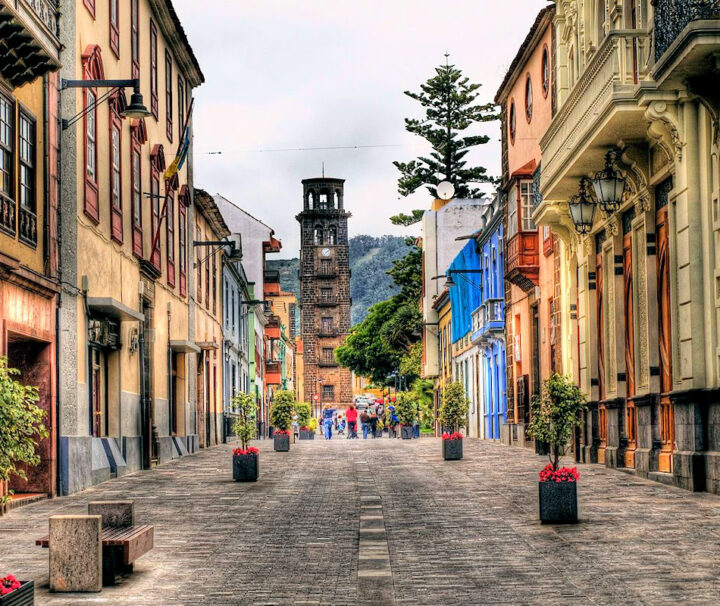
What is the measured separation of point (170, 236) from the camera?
3250cm

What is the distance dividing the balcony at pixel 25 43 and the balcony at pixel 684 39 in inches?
320

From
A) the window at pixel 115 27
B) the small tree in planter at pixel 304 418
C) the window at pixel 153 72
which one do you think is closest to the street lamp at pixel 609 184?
the window at pixel 115 27

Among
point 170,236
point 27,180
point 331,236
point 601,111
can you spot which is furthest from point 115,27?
point 331,236

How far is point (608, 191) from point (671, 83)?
3620mm

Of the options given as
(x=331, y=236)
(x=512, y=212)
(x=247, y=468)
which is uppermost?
(x=331, y=236)

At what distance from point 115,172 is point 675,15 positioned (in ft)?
40.3

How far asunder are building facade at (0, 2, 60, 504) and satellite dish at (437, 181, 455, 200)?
46.2 metres

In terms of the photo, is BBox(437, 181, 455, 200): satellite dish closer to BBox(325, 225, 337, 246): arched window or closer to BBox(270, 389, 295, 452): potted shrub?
BBox(270, 389, 295, 452): potted shrub

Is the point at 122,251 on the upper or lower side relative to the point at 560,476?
upper

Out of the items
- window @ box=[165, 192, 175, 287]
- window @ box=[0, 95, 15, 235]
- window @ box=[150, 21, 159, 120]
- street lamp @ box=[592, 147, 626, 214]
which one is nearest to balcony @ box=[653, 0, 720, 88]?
street lamp @ box=[592, 147, 626, 214]

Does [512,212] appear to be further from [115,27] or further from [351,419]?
[351,419]

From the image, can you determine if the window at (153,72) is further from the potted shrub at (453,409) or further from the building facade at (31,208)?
the building facade at (31,208)

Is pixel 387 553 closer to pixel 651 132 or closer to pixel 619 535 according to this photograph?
pixel 619 535

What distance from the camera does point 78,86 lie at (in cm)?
1919
